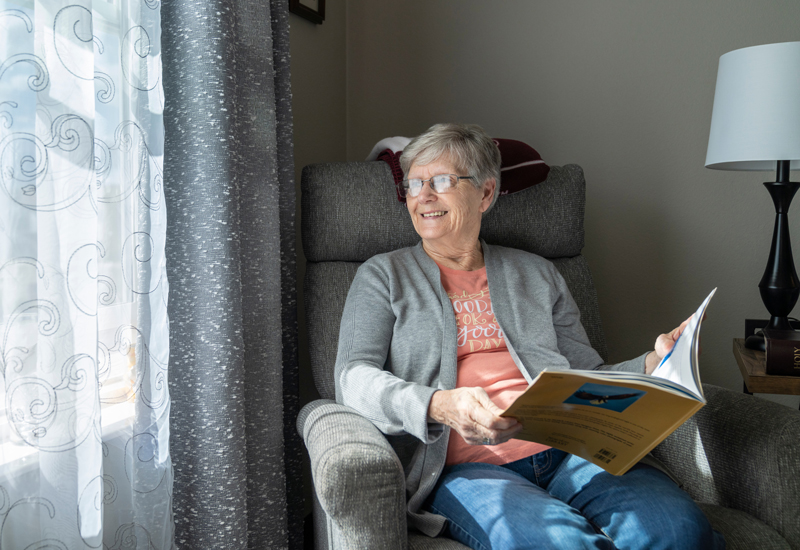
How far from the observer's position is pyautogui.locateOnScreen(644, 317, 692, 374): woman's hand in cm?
116

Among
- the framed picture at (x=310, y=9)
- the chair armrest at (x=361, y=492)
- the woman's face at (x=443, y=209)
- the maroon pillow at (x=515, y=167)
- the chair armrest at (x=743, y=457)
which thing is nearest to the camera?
the chair armrest at (x=361, y=492)

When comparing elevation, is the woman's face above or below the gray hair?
below

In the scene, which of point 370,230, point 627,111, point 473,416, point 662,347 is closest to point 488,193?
point 370,230

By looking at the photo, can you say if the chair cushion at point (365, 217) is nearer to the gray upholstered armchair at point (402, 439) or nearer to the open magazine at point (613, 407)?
the gray upholstered armchair at point (402, 439)

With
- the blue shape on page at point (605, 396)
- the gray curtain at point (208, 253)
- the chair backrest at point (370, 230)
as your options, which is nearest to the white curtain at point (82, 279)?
the gray curtain at point (208, 253)

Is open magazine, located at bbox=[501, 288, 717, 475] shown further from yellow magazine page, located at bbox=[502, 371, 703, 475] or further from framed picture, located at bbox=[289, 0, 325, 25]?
framed picture, located at bbox=[289, 0, 325, 25]

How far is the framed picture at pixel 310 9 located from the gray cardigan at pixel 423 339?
0.89 metres

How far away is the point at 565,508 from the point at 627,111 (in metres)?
1.46

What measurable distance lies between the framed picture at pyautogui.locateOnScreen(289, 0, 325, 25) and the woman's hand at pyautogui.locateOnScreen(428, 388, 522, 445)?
1.32m

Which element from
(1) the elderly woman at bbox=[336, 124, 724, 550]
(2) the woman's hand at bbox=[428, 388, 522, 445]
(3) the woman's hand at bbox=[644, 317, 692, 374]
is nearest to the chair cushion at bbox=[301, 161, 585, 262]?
(1) the elderly woman at bbox=[336, 124, 724, 550]

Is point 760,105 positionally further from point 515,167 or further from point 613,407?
point 613,407

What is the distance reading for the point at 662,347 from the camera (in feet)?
3.87

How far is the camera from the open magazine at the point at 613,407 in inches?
30.5

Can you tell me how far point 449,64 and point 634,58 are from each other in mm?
636
